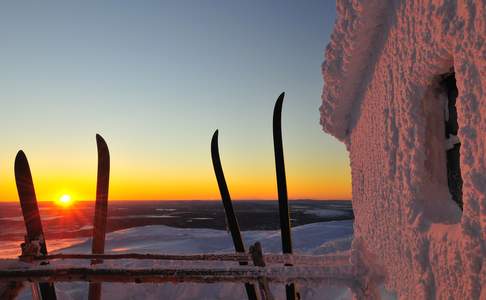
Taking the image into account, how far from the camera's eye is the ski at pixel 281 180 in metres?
4.36

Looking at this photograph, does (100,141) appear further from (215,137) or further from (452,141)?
(452,141)

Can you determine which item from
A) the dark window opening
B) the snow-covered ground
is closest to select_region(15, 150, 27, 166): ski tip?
the snow-covered ground

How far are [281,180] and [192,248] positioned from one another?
11.6m

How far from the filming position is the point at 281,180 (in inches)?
175

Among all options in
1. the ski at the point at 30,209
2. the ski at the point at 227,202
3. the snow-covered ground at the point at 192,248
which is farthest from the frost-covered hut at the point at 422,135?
the snow-covered ground at the point at 192,248

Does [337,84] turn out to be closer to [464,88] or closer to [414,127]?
[414,127]

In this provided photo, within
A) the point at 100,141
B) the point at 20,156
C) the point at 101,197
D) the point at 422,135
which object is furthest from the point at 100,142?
the point at 422,135

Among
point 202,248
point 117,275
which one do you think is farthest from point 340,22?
point 202,248

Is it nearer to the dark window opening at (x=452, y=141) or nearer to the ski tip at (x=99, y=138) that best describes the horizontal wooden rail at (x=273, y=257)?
the dark window opening at (x=452, y=141)

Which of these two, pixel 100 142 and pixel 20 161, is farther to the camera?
pixel 100 142

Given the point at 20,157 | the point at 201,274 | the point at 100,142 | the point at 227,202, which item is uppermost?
the point at 100,142

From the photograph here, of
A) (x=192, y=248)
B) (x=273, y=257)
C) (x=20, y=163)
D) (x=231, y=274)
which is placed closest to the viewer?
(x=231, y=274)

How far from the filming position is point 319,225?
19859 millimetres

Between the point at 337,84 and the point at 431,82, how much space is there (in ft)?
5.91
